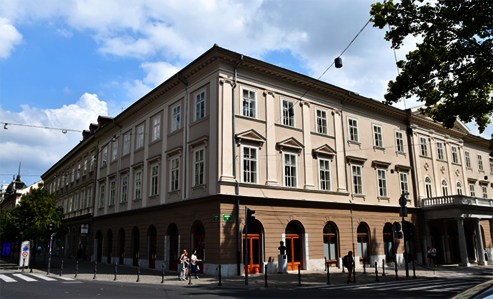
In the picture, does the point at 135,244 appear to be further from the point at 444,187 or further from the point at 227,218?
the point at 444,187

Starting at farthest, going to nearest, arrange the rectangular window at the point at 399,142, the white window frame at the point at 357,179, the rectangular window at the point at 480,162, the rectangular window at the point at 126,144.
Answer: the rectangular window at the point at 480,162
the rectangular window at the point at 399,142
the rectangular window at the point at 126,144
the white window frame at the point at 357,179

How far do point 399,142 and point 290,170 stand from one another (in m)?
14.1

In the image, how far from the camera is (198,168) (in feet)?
76.7

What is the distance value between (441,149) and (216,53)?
26817 mm

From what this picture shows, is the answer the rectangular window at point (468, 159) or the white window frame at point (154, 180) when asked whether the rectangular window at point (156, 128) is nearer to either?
the white window frame at point (154, 180)

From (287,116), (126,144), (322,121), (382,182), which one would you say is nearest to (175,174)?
(287,116)

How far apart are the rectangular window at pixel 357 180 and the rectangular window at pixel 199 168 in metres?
12.2

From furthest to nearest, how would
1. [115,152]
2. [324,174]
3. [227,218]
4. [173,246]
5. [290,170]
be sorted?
[115,152] < [324,174] < [173,246] < [290,170] < [227,218]

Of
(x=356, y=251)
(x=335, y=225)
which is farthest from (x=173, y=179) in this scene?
(x=356, y=251)

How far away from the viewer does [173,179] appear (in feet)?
84.2

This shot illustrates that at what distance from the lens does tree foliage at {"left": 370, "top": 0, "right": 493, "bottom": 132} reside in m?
15.8

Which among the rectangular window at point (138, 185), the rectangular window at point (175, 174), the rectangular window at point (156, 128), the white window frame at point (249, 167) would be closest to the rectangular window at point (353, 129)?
the white window frame at point (249, 167)

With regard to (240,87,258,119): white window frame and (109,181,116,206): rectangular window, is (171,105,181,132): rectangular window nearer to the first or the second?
(240,87,258,119): white window frame

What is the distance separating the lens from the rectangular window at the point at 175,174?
25203 millimetres
